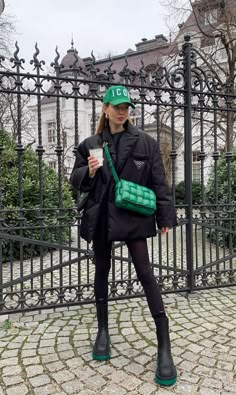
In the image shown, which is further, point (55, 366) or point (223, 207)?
point (223, 207)

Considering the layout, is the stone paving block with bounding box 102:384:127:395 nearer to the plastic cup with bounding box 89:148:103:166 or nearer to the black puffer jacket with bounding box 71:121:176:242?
the black puffer jacket with bounding box 71:121:176:242

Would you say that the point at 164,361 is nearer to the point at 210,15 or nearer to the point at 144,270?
the point at 144,270

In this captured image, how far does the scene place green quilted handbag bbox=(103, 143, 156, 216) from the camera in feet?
8.18

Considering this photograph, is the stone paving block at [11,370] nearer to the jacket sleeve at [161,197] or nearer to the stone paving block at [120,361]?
the stone paving block at [120,361]

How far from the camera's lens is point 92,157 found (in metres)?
2.57

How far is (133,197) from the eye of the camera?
8.18ft

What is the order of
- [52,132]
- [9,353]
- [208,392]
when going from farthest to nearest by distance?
1. [52,132]
2. [9,353]
3. [208,392]

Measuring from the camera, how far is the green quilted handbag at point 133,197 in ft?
8.18

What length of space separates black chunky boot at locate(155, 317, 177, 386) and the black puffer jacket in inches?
28.6

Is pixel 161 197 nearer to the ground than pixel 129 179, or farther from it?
nearer to the ground

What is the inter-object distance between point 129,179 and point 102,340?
1.43 meters

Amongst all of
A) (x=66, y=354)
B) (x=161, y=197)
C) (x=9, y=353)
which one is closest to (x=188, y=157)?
(x=161, y=197)

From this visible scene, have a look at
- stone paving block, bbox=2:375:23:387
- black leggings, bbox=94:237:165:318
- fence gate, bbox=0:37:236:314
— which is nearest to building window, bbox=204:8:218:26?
fence gate, bbox=0:37:236:314

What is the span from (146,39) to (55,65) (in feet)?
99.4
